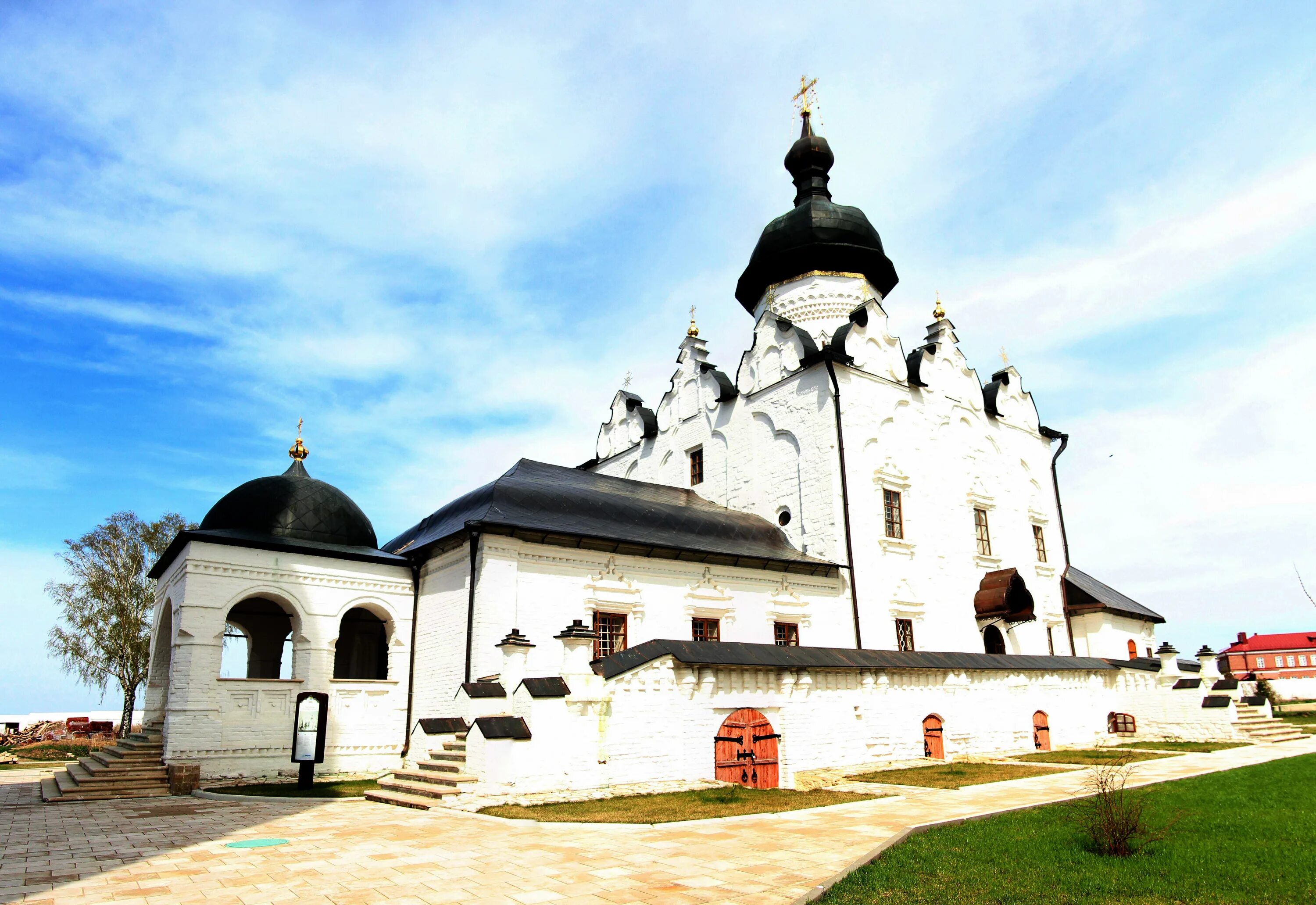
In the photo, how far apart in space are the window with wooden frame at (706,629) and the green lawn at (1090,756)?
18.7 feet

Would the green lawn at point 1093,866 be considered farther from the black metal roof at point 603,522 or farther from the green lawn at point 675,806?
the black metal roof at point 603,522

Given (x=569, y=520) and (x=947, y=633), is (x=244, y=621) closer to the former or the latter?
(x=569, y=520)

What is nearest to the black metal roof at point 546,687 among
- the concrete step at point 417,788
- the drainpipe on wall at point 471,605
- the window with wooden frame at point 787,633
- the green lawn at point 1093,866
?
the concrete step at point 417,788

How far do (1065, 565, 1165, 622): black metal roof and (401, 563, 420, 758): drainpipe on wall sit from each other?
17981 mm

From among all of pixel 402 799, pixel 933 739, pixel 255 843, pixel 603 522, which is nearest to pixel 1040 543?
pixel 933 739

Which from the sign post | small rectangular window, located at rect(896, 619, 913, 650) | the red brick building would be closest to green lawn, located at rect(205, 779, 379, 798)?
the sign post

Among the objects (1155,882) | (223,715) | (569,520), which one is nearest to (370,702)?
(223,715)

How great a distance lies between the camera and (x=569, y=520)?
50.3 ft

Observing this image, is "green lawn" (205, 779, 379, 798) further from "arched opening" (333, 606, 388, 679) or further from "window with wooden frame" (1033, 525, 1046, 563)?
"window with wooden frame" (1033, 525, 1046, 563)

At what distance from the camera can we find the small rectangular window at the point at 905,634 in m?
19.0

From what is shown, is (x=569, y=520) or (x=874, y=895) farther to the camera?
(x=569, y=520)

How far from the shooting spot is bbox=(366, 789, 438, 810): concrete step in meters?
9.86

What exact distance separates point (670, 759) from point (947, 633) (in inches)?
442

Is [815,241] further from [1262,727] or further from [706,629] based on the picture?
[1262,727]
